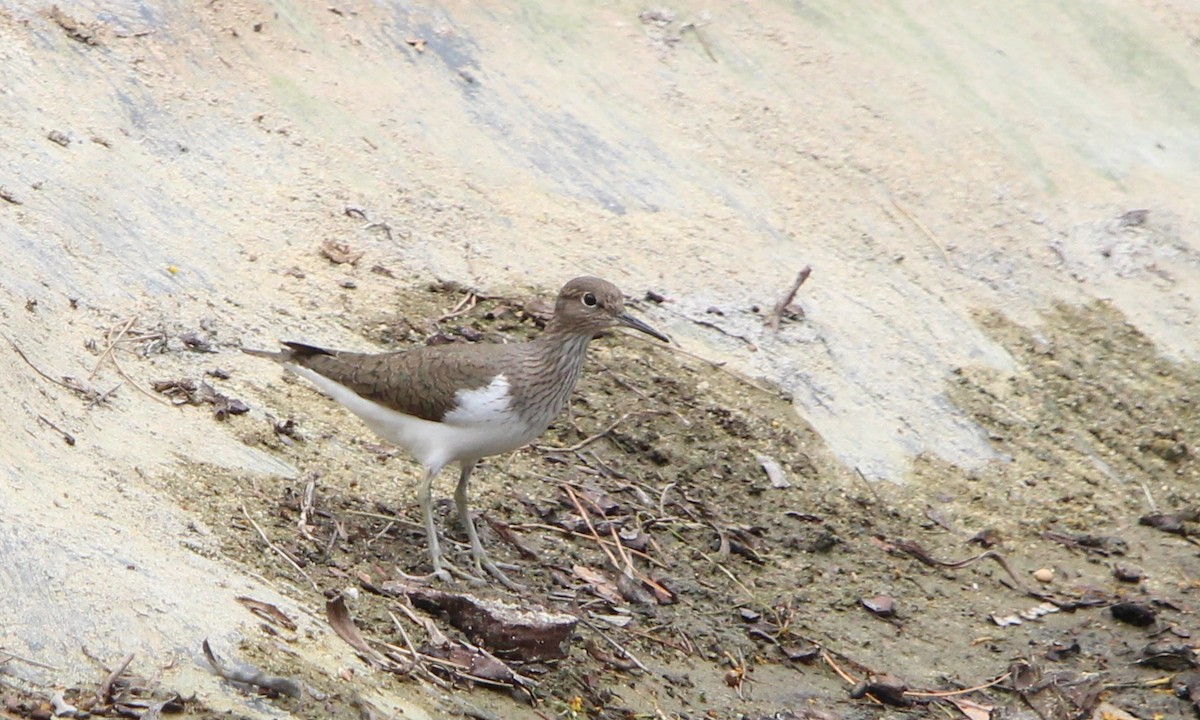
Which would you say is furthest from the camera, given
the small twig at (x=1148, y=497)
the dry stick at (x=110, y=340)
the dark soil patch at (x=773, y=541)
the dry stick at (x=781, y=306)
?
the dry stick at (x=781, y=306)

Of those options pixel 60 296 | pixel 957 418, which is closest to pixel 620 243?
pixel 957 418

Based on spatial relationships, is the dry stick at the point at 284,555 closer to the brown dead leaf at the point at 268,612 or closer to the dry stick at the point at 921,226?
the brown dead leaf at the point at 268,612

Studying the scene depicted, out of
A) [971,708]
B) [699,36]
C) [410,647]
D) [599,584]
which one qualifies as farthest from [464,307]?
[699,36]

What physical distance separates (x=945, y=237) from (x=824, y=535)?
3640 mm

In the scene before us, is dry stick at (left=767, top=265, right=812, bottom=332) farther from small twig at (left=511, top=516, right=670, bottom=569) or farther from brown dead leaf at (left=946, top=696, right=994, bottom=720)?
brown dead leaf at (left=946, top=696, right=994, bottom=720)

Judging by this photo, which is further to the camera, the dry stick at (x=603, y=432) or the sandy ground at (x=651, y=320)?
the dry stick at (x=603, y=432)

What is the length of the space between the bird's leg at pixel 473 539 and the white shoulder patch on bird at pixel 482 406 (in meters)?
0.40

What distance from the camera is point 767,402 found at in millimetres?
9555

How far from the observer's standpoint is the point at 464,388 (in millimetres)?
7238

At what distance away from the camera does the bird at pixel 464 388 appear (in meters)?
7.21

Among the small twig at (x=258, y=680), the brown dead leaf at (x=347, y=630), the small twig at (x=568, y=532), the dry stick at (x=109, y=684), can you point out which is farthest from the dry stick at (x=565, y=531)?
the dry stick at (x=109, y=684)

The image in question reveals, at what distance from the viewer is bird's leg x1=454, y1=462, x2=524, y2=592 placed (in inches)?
289

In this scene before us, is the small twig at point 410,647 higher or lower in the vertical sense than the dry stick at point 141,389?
higher

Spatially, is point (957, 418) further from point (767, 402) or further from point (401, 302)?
point (401, 302)
